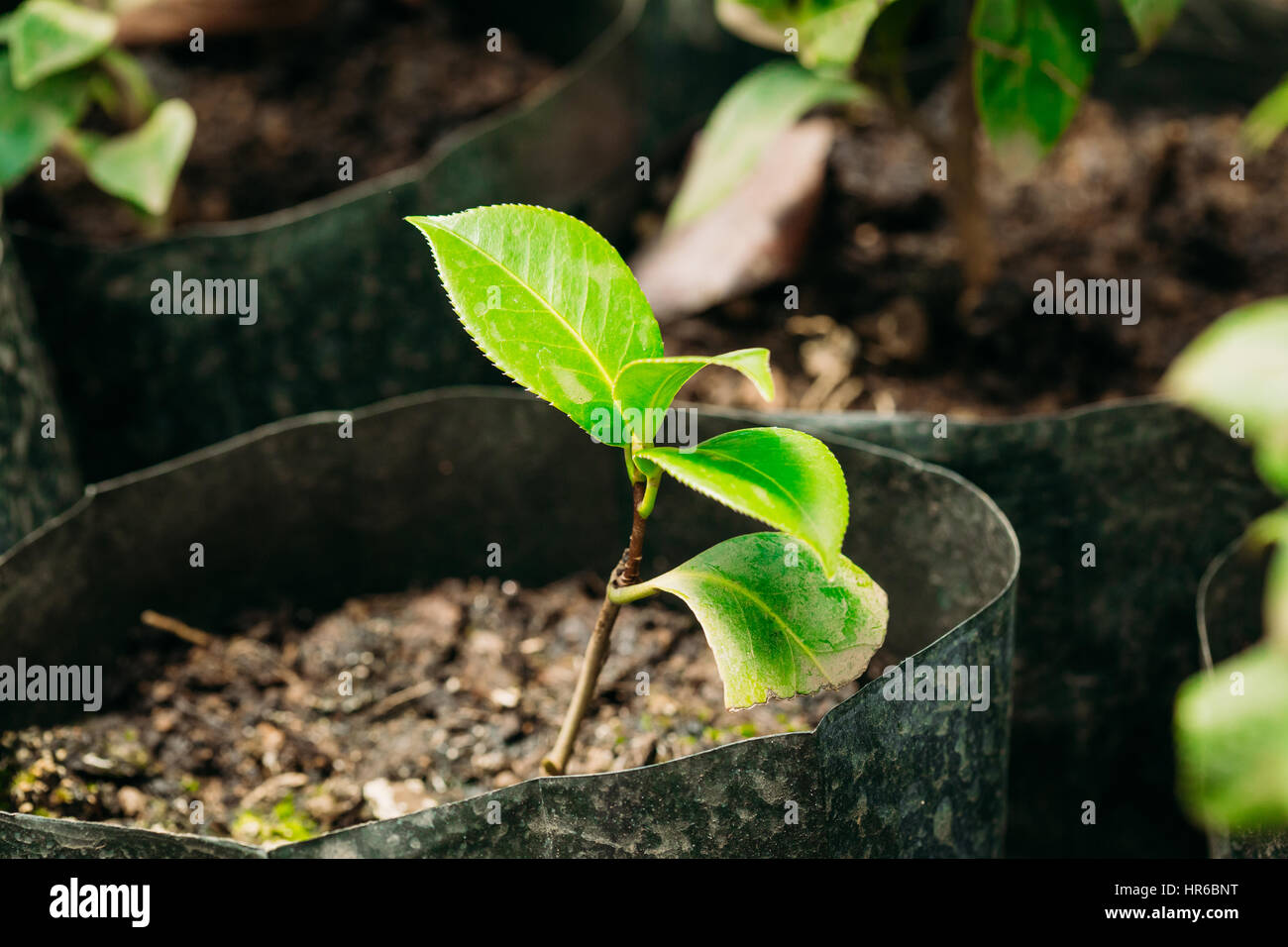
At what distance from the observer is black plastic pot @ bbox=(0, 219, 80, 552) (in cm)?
112

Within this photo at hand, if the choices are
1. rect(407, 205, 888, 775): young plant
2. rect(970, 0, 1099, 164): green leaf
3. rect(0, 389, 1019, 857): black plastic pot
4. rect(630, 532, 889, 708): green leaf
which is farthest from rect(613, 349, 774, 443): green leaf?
rect(970, 0, 1099, 164): green leaf

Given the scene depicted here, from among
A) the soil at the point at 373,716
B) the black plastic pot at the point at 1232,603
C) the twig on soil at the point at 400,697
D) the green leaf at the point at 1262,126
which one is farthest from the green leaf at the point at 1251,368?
the green leaf at the point at 1262,126

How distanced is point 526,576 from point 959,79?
719mm

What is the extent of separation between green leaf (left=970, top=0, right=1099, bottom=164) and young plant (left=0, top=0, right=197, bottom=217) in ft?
2.70

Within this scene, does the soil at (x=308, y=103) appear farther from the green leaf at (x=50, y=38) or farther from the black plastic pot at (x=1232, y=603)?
the black plastic pot at (x=1232, y=603)

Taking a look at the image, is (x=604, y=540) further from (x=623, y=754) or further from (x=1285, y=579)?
(x=1285, y=579)

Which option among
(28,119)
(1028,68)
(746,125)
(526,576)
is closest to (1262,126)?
(1028,68)

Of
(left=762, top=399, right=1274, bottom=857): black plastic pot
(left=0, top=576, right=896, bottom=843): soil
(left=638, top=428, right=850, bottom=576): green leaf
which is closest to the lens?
(left=638, top=428, right=850, bottom=576): green leaf

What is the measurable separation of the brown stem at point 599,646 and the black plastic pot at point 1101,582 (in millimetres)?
341

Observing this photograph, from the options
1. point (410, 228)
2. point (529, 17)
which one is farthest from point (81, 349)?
point (529, 17)

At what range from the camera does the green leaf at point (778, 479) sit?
2.14 feet

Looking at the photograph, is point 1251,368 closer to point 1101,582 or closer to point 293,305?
point 1101,582

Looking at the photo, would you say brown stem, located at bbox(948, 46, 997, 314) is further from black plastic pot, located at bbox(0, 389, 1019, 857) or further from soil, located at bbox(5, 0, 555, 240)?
soil, located at bbox(5, 0, 555, 240)
